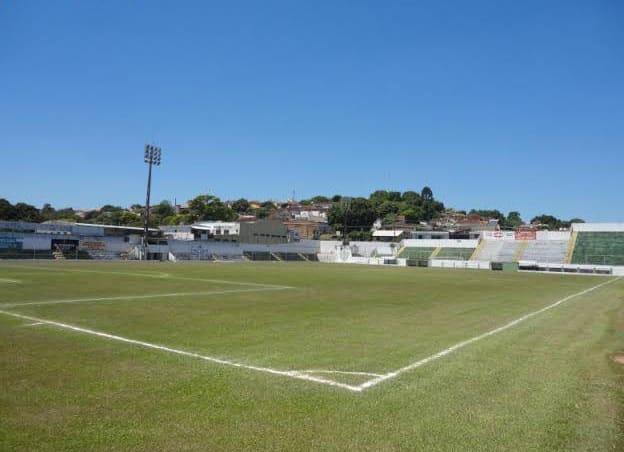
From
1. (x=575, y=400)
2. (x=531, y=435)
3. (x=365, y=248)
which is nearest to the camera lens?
(x=531, y=435)

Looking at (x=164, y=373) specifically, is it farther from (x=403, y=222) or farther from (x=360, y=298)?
(x=403, y=222)

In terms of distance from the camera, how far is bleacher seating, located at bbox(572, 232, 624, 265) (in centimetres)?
7019

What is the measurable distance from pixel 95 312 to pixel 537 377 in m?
11.7

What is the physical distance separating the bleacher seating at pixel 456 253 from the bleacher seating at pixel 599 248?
16.9 m

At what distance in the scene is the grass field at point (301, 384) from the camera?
4.89m

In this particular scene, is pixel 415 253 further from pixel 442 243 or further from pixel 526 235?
pixel 526 235

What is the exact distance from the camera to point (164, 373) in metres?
7.20

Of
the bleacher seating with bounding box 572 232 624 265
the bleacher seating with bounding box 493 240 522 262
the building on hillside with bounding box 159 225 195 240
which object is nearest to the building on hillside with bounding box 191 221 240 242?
the building on hillside with bounding box 159 225 195 240

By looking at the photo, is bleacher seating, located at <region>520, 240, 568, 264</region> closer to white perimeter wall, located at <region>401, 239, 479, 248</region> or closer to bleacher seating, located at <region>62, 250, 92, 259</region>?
white perimeter wall, located at <region>401, 239, 479, 248</region>

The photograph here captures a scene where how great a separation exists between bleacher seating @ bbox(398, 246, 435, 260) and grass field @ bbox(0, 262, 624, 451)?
78039 millimetres

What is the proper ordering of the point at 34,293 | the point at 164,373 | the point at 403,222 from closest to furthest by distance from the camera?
the point at 164,373 → the point at 34,293 → the point at 403,222

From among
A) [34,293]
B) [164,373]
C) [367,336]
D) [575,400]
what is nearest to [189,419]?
[164,373]

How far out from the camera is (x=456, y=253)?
87.7 meters

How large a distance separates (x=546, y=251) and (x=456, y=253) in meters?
14.8
